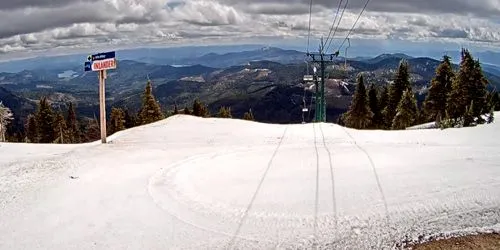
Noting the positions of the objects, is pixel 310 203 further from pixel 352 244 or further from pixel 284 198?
pixel 352 244

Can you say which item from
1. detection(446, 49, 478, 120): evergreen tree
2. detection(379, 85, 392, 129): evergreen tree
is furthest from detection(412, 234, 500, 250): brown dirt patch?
detection(379, 85, 392, 129): evergreen tree

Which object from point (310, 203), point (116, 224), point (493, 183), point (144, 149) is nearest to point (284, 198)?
point (310, 203)

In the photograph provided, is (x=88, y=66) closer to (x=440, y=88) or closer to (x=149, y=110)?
(x=440, y=88)

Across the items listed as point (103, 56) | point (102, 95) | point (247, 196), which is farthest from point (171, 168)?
point (102, 95)

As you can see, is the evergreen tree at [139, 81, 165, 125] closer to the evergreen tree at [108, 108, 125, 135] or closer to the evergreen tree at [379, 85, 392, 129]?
the evergreen tree at [108, 108, 125, 135]

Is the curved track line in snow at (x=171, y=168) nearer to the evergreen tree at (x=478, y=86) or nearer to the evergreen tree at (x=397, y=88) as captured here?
the evergreen tree at (x=478, y=86)

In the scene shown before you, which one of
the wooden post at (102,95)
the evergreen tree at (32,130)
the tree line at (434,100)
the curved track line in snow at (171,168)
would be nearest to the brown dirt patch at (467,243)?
the curved track line in snow at (171,168)
